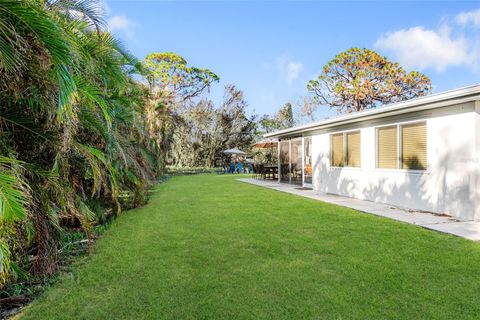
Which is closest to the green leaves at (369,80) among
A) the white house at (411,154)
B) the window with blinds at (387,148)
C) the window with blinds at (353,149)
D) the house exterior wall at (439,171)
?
the white house at (411,154)

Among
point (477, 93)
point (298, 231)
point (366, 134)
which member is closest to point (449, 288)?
point (298, 231)

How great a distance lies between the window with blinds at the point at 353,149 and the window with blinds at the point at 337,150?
408mm

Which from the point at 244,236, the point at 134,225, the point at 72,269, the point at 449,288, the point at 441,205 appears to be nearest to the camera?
the point at 449,288

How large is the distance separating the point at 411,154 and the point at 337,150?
3.40 m

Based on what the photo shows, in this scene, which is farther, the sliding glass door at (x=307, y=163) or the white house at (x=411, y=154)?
the sliding glass door at (x=307, y=163)

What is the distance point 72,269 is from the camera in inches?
165

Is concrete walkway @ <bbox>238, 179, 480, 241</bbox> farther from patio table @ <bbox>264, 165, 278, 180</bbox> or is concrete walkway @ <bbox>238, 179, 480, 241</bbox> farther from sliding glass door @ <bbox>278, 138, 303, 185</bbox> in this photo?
patio table @ <bbox>264, 165, 278, 180</bbox>

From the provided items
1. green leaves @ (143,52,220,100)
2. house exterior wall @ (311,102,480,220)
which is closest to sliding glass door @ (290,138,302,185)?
house exterior wall @ (311,102,480,220)

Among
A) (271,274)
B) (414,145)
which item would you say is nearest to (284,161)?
(414,145)

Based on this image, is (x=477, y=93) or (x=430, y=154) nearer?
(x=477, y=93)

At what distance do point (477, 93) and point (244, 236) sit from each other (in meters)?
5.24

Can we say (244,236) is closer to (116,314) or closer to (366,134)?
(116,314)

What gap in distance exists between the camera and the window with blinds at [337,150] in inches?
444

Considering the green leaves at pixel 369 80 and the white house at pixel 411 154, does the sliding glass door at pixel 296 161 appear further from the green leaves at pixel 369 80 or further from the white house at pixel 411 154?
the green leaves at pixel 369 80
